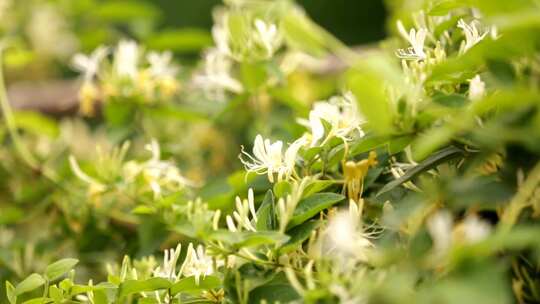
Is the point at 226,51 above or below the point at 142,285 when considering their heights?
above

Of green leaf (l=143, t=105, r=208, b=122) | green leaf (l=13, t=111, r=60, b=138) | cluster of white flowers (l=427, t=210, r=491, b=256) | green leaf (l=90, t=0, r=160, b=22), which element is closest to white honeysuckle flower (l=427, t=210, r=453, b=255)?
cluster of white flowers (l=427, t=210, r=491, b=256)

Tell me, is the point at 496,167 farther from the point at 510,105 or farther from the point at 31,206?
the point at 31,206

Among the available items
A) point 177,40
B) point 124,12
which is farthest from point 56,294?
point 124,12

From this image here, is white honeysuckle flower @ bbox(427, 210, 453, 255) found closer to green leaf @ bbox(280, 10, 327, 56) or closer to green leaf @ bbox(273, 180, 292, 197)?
green leaf @ bbox(273, 180, 292, 197)

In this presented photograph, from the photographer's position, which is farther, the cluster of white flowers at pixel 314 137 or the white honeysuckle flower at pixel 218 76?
the white honeysuckle flower at pixel 218 76

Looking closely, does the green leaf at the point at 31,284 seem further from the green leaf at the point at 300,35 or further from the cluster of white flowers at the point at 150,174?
the green leaf at the point at 300,35

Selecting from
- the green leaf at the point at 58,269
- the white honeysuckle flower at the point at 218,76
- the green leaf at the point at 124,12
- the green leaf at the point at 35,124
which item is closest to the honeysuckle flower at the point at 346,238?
the green leaf at the point at 58,269

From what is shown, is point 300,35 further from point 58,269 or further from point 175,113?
point 58,269
